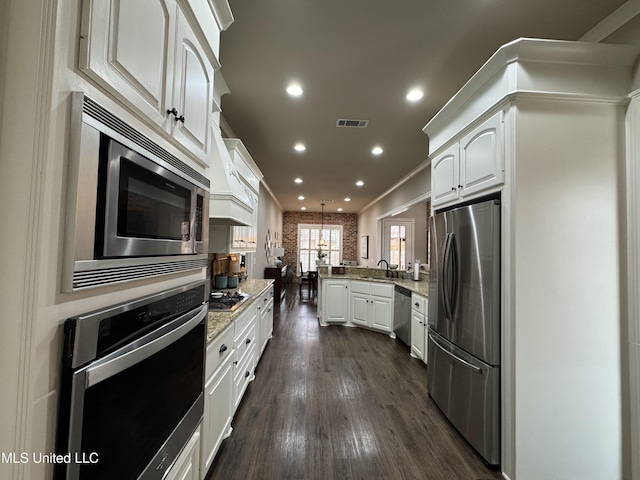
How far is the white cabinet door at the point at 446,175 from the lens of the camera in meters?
2.18

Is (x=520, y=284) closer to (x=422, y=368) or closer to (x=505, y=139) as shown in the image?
(x=505, y=139)

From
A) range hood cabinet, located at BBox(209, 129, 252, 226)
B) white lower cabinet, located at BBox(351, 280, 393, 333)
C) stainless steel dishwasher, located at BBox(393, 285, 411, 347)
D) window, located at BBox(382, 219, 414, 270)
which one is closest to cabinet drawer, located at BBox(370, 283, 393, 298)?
white lower cabinet, located at BBox(351, 280, 393, 333)

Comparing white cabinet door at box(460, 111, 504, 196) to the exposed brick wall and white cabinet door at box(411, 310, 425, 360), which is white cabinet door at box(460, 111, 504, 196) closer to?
white cabinet door at box(411, 310, 425, 360)

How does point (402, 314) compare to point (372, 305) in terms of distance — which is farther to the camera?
point (372, 305)

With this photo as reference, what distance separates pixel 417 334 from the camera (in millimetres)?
3402

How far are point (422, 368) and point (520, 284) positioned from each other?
1.99 m

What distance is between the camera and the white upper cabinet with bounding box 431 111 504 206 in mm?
1748

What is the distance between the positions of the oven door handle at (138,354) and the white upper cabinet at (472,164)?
6.24ft

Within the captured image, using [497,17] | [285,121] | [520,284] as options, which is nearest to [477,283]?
[520,284]

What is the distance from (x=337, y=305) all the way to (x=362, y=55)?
12.4ft

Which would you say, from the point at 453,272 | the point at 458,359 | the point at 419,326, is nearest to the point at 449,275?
the point at 453,272

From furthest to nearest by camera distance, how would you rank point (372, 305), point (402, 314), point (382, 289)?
point (372, 305), point (382, 289), point (402, 314)

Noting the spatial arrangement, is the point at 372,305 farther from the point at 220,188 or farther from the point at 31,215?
the point at 31,215

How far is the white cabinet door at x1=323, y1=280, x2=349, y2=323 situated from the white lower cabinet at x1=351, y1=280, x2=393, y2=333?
128mm
